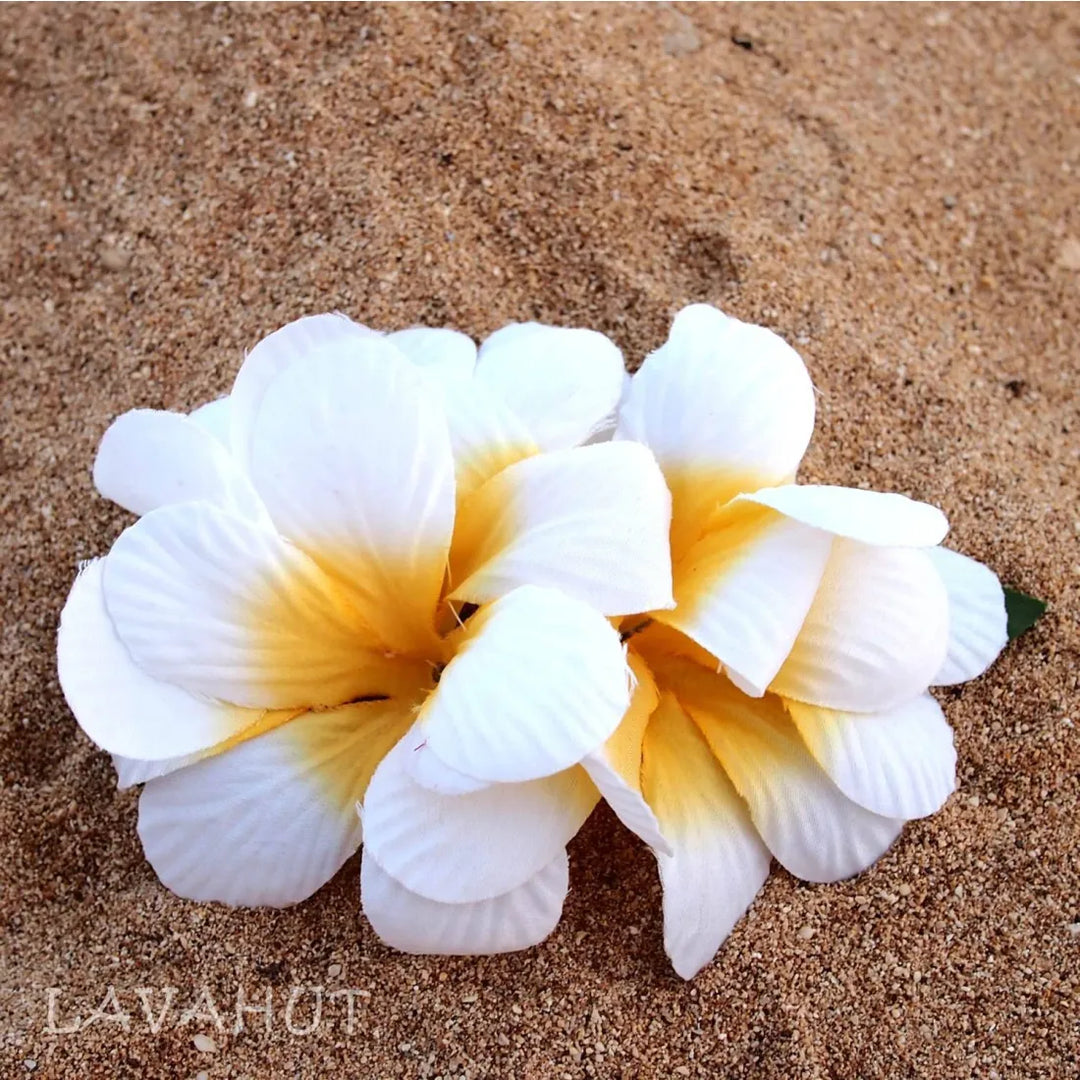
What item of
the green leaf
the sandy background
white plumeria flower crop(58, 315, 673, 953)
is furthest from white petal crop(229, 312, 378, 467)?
the green leaf

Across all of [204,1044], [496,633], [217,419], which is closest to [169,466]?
[217,419]

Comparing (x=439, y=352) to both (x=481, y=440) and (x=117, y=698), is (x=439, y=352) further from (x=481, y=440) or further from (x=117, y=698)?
(x=117, y=698)

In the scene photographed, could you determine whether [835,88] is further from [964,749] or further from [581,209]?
[964,749]

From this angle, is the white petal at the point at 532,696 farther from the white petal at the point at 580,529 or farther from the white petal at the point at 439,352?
the white petal at the point at 439,352

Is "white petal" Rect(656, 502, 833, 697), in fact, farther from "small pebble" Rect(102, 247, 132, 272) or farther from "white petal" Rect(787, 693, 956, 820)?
"small pebble" Rect(102, 247, 132, 272)

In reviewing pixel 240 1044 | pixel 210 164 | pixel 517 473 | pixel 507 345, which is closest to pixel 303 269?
pixel 210 164

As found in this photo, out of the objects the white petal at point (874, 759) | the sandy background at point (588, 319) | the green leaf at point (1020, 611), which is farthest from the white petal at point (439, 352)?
the green leaf at point (1020, 611)
